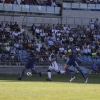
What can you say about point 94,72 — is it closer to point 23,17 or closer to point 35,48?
point 35,48

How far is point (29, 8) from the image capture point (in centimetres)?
4859

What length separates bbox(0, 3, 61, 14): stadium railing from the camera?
4775 centimetres

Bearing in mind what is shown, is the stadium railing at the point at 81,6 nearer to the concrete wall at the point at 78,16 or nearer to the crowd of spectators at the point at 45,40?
the concrete wall at the point at 78,16

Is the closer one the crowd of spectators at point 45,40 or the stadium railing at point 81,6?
the crowd of spectators at point 45,40

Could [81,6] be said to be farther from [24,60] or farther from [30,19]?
[24,60]

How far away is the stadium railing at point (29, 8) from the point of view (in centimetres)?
4775

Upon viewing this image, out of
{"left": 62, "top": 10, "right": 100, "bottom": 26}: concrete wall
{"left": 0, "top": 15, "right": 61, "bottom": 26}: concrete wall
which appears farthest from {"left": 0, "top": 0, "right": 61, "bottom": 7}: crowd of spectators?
{"left": 0, "top": 15, "right": 61, "bottom": 26}: concrete wall

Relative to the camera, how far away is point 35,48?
41469mm

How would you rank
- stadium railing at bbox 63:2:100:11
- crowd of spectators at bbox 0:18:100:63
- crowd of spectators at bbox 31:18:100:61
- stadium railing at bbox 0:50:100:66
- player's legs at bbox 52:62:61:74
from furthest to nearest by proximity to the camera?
stadium railing at bbox 63:2:100:11, crowd of spectators at bbox 31:18:100:61, crowd of spectators at bbox 0:18:100:63, stadium railing at bbox 0:50:100:66, player's legs at bbox 52:62:61:74

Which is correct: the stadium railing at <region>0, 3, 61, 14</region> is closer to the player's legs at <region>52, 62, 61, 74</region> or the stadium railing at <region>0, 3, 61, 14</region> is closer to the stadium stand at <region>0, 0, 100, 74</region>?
the stadium stand at <region>0, 0, 100, 74</region>

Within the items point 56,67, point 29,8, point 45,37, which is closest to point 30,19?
point 29,8

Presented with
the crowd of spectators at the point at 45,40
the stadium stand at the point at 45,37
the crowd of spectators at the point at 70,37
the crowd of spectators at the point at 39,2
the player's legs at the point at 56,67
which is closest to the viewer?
the player's legs at the point at 56,67

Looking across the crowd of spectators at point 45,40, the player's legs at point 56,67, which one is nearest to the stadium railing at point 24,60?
the crowd of spectators at point 45,40

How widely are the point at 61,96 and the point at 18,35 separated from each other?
88.5 ft
